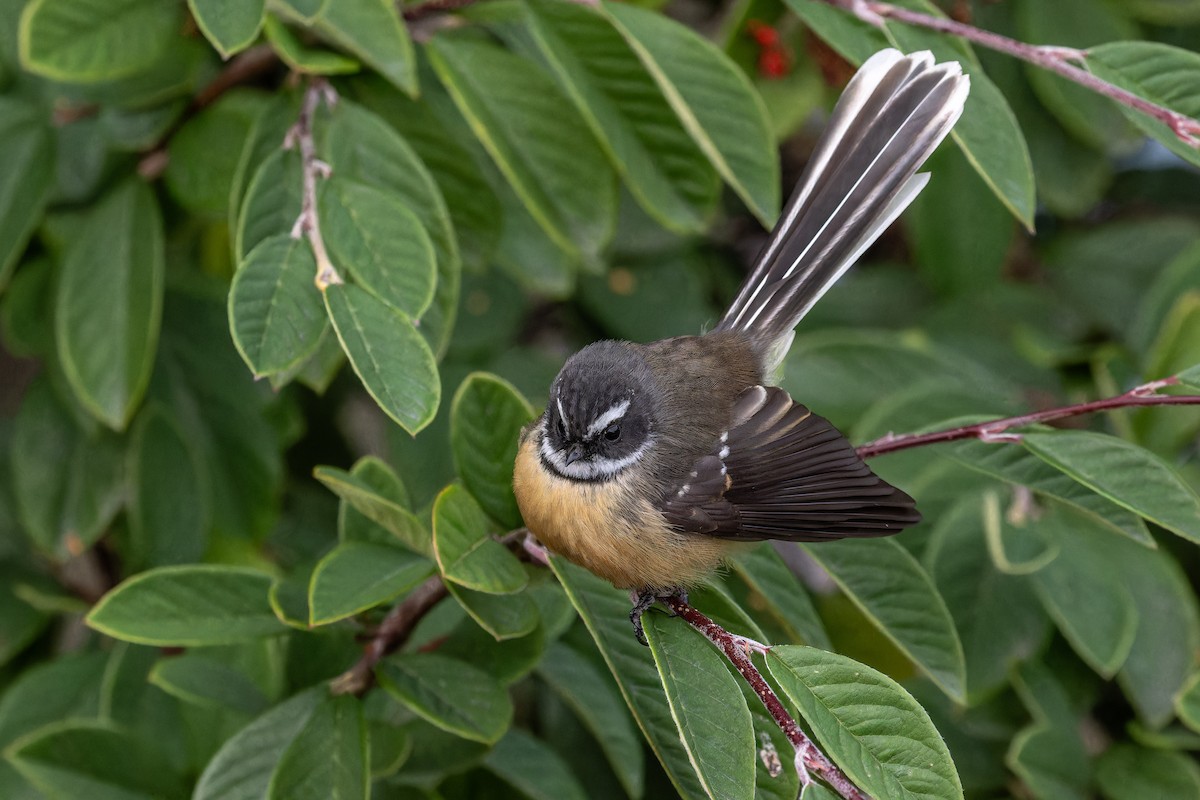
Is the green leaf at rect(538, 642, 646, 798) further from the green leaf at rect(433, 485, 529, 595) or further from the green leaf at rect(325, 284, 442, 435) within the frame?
the green leaf at rect(325, 284, 442, 435)

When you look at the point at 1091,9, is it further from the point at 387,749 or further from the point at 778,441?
the point at 387,749

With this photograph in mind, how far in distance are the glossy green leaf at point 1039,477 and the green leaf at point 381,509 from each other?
739 mm

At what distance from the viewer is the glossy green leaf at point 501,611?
1.62 m

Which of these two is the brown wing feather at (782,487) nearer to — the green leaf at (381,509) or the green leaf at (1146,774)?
the green leaf at (381,509)

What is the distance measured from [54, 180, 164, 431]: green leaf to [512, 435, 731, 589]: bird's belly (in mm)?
756

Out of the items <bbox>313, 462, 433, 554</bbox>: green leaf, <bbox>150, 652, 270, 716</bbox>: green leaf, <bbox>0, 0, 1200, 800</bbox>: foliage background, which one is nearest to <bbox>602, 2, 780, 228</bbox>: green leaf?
<bbox>0, 0, 1200, 800</bbox>: foliage background

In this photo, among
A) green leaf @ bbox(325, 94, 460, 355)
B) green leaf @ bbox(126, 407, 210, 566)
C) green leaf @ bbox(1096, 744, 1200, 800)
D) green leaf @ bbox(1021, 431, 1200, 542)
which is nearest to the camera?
green leaf @ bbox(1021, 431, 1200, 542)

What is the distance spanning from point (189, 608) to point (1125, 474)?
1.28 meters

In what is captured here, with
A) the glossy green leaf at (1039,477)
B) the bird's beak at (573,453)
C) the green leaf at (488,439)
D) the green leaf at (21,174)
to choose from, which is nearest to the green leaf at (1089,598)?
the glossy green leaf at (1039,477)

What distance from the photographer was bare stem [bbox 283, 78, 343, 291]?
1618mm

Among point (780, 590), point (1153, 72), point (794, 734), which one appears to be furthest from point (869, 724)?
point (1153, 72)

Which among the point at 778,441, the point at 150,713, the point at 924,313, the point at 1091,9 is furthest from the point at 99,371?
the point at 1091,9

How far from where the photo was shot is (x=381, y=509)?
159cm

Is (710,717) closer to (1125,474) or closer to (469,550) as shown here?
(469,550)
